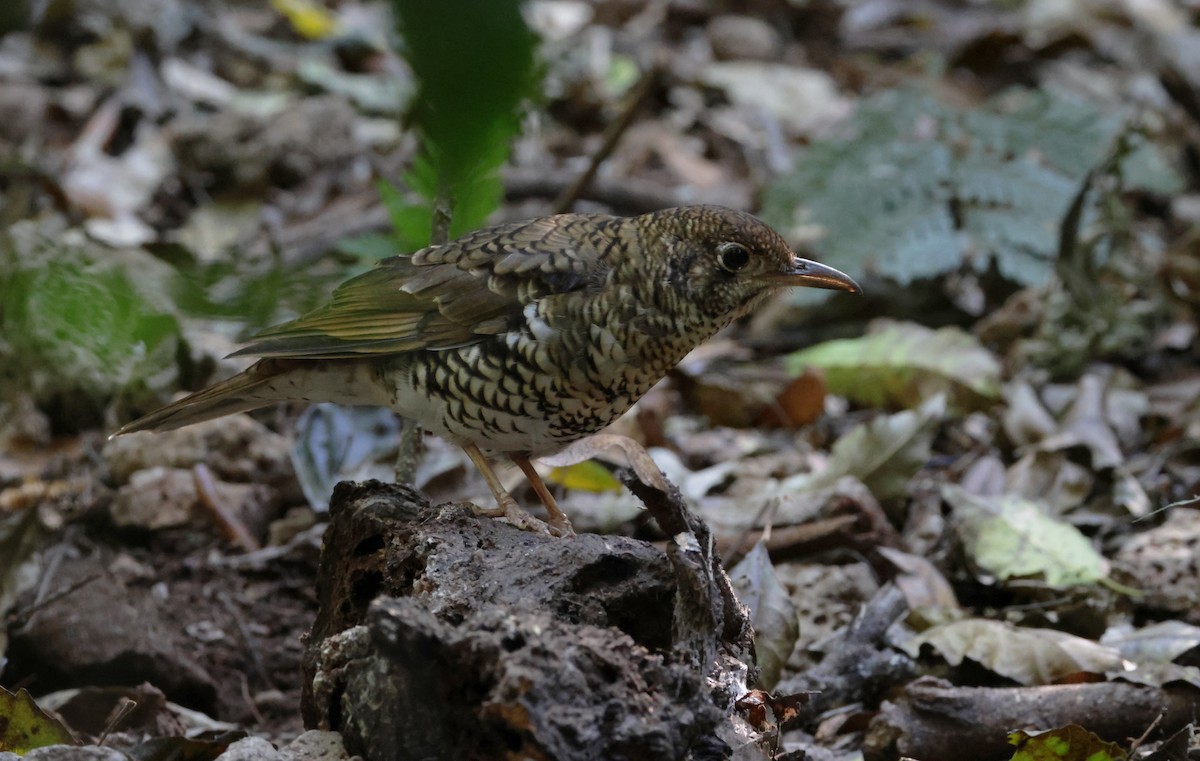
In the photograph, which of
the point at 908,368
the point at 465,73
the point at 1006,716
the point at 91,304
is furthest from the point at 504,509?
the point at 465,73

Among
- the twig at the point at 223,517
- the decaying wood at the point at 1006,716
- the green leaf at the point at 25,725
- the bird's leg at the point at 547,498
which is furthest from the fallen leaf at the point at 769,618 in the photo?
the twig at the point at 223,517

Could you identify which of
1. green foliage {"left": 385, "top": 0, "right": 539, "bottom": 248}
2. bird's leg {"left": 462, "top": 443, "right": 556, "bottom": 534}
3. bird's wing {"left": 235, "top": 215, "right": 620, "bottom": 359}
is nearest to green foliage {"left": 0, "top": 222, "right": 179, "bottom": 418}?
green foliage {"left": 385, "top": 0, "right": 539, "bottom": 248}

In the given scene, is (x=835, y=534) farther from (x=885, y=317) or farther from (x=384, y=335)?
(x=885, y=317)

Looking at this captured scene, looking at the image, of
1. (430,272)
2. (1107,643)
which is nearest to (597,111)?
(430,272)

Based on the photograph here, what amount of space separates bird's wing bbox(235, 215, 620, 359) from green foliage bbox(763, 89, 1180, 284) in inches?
112

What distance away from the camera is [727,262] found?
10.9ft

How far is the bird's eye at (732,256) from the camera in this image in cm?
330

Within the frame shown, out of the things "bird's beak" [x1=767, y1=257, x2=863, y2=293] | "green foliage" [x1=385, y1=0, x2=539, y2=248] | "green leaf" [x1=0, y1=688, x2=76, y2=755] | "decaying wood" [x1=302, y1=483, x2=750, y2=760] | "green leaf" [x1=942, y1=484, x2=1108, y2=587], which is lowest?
"green leaf" [x1=942, y1=484, x2=1108, y2=587]

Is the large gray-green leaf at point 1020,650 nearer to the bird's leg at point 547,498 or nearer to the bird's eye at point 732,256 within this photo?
the bird's leg at point 547,498

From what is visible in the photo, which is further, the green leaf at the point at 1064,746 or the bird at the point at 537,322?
the bird at the point at 537,322

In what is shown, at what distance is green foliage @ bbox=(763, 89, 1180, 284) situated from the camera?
604 centimetres

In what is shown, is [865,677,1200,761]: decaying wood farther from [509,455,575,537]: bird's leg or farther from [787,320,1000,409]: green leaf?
[787,320,1000,409]: green leaf

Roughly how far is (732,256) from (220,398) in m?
1.50

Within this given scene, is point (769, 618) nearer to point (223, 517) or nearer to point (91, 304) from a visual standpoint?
point (223, 517)
